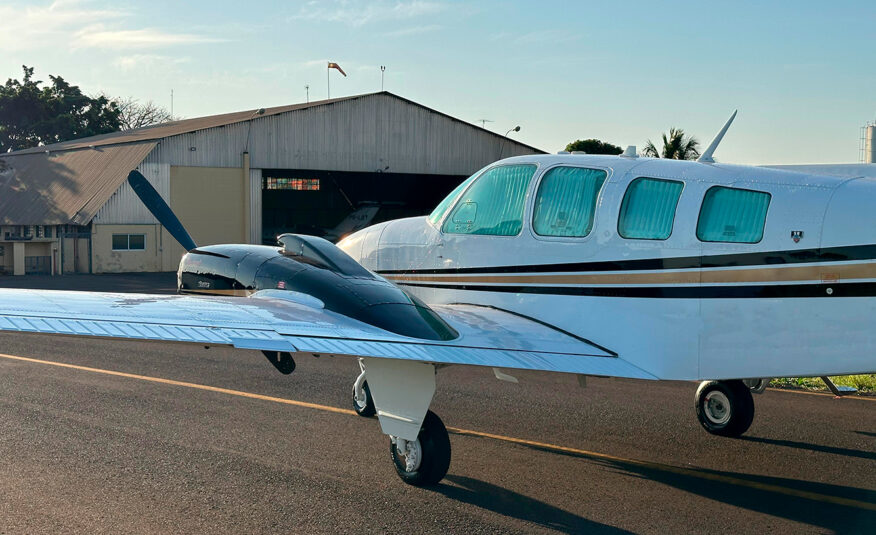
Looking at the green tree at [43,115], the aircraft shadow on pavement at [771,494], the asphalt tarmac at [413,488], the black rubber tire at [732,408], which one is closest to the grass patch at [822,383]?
the asphalt tarmac at [413,488]

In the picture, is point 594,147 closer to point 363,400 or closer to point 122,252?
point 122,252

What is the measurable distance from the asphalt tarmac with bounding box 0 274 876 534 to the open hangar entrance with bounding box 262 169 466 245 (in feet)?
105

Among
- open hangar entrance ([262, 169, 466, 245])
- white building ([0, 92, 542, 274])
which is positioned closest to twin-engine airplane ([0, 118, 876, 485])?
white building ([0, 92, 542, 274])

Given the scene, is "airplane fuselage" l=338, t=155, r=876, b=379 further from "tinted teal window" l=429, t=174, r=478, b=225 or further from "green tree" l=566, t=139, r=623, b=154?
"green tree" l=566, t=139, r=623, b=154

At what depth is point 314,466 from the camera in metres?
7.64

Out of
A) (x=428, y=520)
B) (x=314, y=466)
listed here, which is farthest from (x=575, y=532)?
(x=314, y=466)

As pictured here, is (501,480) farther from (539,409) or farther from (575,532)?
(539,409)

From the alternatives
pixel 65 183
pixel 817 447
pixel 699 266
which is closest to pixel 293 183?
pixel 65 183

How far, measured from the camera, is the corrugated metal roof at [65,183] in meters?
37.6

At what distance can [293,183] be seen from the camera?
5259cm

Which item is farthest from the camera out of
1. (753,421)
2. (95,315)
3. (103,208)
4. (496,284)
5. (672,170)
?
(103,208)

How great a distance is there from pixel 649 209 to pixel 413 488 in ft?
10.3

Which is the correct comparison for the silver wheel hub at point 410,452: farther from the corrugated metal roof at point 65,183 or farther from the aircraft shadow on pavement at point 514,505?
the corrugated metal roof at point 65,183

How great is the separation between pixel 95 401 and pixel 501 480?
565 centimetres
